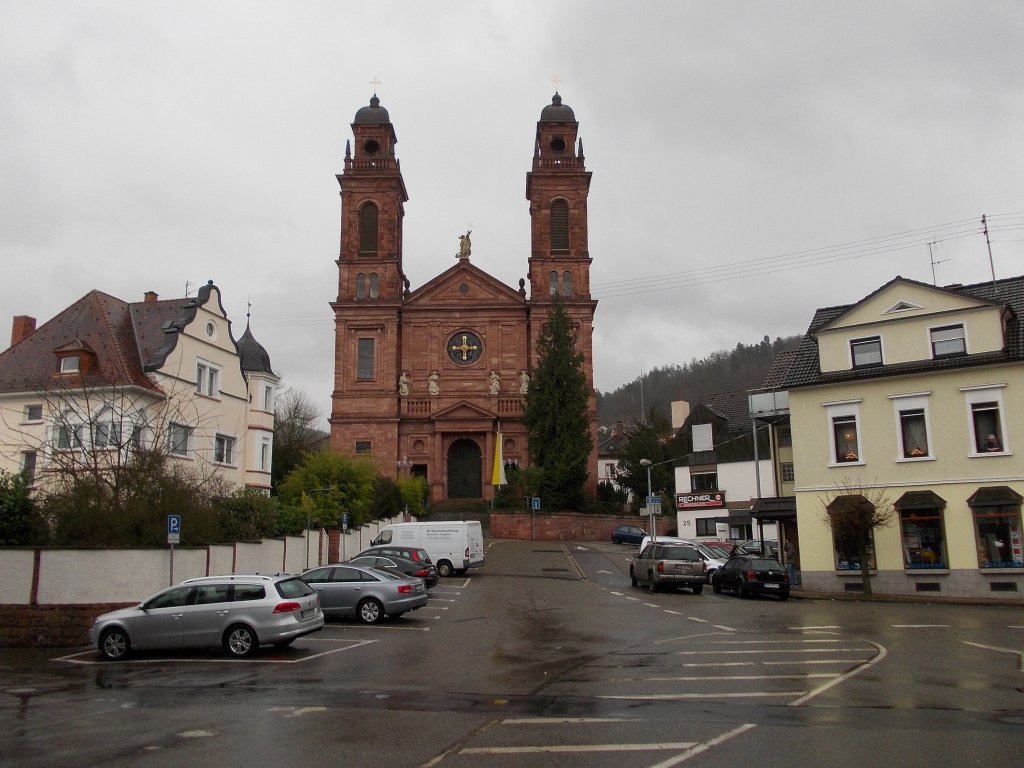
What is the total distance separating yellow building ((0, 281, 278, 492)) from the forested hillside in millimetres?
77945

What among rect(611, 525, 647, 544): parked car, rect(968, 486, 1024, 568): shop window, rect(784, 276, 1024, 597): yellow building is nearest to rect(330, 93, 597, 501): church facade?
rect(611, 525, 647, 544): parked car

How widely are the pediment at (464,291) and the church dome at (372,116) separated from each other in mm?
12812

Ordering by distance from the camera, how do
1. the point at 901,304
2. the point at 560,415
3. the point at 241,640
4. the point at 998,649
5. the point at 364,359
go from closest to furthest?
the point at 998,649, the point at 241,640, the point at 901,304, the point at 560,415, the point at 364,359

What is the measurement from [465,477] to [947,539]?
4166cm

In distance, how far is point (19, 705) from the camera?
10828 mm

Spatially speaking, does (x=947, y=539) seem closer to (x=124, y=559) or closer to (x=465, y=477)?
(x=124, y=559)

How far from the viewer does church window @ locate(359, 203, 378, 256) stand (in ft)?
222

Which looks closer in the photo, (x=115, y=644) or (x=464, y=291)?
(x=115, y=644)

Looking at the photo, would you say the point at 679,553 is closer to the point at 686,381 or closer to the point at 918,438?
the point at 918,438

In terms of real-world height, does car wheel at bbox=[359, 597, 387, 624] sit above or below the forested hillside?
below

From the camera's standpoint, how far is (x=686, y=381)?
416 feet

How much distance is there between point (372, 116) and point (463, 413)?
2462cm

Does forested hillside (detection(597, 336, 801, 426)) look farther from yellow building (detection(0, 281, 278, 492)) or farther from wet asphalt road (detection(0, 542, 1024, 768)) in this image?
wet asphalt road (detection(0, 542, 1024, 768))

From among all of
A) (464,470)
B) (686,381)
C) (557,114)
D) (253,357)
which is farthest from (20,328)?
(686,381)
